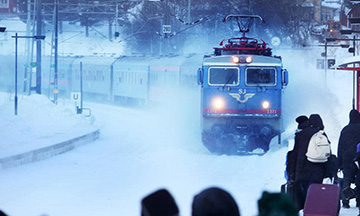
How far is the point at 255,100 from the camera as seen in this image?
62.4 ft

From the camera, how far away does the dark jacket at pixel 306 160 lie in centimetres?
897

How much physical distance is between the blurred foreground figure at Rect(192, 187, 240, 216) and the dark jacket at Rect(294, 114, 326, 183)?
6.26 m

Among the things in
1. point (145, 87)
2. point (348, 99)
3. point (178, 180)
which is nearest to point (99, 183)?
point (178, 180)

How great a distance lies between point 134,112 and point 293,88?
9.00 meters

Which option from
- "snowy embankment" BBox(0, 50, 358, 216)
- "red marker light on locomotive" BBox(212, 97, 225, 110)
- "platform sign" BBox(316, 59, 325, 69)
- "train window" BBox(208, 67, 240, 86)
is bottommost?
"snowy embankment" BBox(0, 50, 358, 216)

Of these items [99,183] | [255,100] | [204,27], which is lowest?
[99,183]

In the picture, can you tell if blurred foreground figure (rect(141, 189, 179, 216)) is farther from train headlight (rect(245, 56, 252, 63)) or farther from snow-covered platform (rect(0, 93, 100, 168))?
train headlight (rect(245, 56, 252, 63))

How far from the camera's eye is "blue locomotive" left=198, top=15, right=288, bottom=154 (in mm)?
18703

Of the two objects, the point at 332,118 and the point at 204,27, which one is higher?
the point at 204,27

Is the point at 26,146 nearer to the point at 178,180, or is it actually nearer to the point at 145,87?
the point at 178,180

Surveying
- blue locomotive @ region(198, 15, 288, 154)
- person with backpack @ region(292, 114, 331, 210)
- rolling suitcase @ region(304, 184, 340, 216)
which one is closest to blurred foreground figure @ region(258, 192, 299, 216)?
rolling suitcase @ region(304, 184, 340, 216)

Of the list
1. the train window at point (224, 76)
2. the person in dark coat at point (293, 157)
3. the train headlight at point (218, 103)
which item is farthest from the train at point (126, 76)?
the person in dark coat at point (293, 157)

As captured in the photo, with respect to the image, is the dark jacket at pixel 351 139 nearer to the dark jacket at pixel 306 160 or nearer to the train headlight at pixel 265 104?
the dark jacket at pixel 306 160

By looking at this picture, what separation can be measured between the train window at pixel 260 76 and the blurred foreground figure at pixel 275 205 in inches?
649
